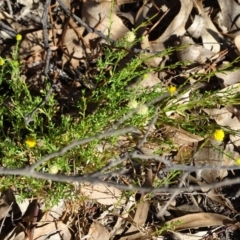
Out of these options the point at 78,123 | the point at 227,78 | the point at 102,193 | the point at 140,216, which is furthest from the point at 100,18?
the point at 140,216

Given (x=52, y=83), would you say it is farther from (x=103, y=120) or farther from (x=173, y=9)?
(x=173, y=9)

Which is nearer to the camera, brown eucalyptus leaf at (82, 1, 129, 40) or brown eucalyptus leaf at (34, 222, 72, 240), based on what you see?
brown eucalyptus leaf at (34, 222, 72, 240)

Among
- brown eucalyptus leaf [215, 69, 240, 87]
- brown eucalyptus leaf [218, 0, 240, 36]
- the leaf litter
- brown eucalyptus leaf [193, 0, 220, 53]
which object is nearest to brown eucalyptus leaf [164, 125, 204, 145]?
the leaf litter

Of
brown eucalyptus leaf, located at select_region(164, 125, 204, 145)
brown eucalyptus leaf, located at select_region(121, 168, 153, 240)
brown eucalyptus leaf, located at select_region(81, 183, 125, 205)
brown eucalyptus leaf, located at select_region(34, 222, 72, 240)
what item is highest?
brown eucalyptus leaf, located at select_region(164, 125, 204, 145)

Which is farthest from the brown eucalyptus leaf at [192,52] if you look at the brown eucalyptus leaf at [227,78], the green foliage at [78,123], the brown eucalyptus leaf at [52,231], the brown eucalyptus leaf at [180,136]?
the brown eucalyptus leaf at [52,231]

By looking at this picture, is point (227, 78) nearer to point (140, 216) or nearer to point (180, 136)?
point (180, 136)

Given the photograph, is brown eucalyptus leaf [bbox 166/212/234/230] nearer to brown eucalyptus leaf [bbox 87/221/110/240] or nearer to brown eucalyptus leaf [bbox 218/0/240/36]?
brown eucalyptus leaf [bbox 87/221/110/240]

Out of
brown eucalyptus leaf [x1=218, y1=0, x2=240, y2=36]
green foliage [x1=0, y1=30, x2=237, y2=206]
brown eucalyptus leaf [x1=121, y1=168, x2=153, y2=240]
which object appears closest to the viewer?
green foliage [x1=0, y1=30, x2=237, y2=206]

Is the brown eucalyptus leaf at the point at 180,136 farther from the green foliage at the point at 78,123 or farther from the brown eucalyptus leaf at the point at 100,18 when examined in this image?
the brown eucalyptus leaf at the point at 100,18

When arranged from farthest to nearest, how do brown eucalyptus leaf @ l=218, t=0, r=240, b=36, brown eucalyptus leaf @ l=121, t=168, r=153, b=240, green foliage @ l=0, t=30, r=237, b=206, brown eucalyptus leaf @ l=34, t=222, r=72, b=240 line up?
brown eucalyptus leaf @ l=218, t=0, r=240, b=36 → brown eucalyptus leaf @ l=121, t=168, r=153, b=240 → brown eucalyptus leaf @ l=34, t=222, r=72, b=240 → green foliage @ l=0, t=30, r=237, b=206
